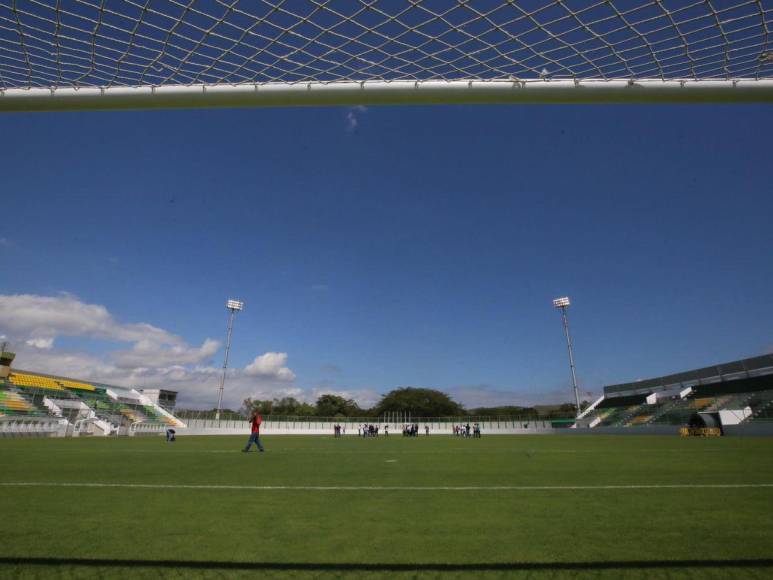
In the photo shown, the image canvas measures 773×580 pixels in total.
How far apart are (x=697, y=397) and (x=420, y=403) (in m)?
68.7

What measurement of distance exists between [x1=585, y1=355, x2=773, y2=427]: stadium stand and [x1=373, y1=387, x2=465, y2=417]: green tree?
173 feet

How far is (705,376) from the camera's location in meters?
40.8

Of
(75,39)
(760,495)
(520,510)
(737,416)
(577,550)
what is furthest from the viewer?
(737,416)

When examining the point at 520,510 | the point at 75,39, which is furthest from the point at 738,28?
the point at 75,39

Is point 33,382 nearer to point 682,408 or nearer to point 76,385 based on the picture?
point 76,385

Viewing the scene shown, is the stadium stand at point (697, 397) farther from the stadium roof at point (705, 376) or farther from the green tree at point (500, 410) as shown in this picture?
the green tree at point (500, 410)

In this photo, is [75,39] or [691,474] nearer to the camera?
[75,39]

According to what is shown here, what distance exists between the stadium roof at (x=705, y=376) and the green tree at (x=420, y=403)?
172ft

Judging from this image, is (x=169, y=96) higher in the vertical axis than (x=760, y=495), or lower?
higher

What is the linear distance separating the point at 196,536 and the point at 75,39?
4388 mm

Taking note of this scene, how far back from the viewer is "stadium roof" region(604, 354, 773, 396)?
3470 cm

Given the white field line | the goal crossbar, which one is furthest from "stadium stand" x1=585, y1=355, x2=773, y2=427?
the goal crossbar

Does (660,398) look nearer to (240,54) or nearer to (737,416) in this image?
(737,416)

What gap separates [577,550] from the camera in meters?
3.13
